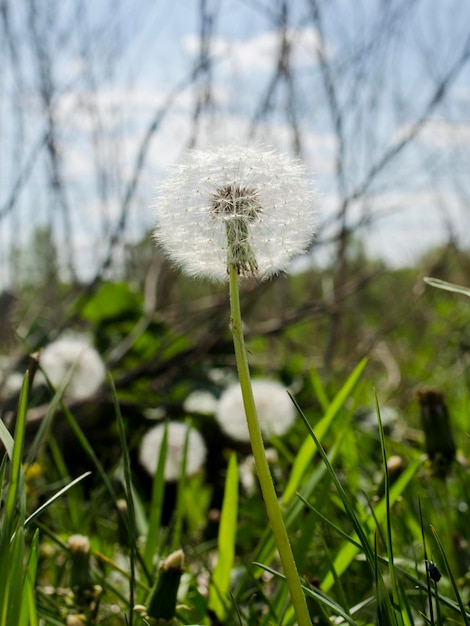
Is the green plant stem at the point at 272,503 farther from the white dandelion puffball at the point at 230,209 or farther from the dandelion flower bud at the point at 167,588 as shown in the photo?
the dandelion flower bud at the point at 167,588

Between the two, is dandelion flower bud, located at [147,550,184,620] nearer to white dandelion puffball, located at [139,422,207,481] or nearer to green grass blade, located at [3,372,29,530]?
green grass blade, located at [3,372,29,530]

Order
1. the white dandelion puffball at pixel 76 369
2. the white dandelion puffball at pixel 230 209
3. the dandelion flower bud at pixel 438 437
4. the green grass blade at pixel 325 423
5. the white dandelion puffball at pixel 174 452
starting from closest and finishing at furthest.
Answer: the white dandelion puffball at pixel 230 209
the green grass blade at pixel 325 423
the dandelion flower bud at pixel 438 437
the white dandelion puffball at pixel 174 452
the white dandelion puffball at pixel 76 369

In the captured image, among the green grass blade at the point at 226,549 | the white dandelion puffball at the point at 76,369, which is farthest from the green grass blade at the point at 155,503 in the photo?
the white dandelion puffball at the point at 76,369

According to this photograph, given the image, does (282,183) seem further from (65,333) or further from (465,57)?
(65,333)

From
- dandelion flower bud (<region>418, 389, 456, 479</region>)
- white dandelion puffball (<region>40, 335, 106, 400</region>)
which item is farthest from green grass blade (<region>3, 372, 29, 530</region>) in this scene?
white dandelion puffball (<region>40, 335, 106, 400</region>)

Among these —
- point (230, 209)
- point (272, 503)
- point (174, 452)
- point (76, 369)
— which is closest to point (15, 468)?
point (272, 503)
